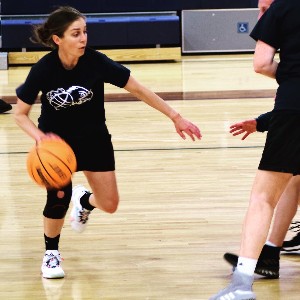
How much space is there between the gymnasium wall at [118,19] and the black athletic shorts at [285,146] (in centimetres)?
1246

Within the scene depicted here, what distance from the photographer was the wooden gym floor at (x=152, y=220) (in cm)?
427

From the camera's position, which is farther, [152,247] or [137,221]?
[137,221]

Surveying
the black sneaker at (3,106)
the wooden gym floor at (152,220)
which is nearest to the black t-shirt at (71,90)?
the wooden gym floor at (152,220)

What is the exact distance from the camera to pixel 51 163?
415cm

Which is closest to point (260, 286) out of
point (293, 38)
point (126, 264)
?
point (126, 264)

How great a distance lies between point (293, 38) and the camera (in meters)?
3.74

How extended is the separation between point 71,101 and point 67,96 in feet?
0.11

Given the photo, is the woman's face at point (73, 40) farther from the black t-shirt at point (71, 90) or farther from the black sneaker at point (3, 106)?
the black sneaker at point (3, 106)

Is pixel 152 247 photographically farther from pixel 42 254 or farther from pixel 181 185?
pixel 181 185

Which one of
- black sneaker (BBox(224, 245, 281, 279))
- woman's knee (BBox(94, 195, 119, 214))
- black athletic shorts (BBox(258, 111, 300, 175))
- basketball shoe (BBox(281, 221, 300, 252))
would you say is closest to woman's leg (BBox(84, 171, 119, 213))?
woman's knee (BBox(94, 195, 119, 214))

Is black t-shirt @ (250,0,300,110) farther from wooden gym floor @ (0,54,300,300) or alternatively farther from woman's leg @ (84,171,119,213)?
woman's leg @ (84,171,119,213)

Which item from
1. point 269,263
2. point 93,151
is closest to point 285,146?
point 269,263

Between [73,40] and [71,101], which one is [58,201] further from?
[73,40]

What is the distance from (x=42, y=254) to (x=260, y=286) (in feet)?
4.29
